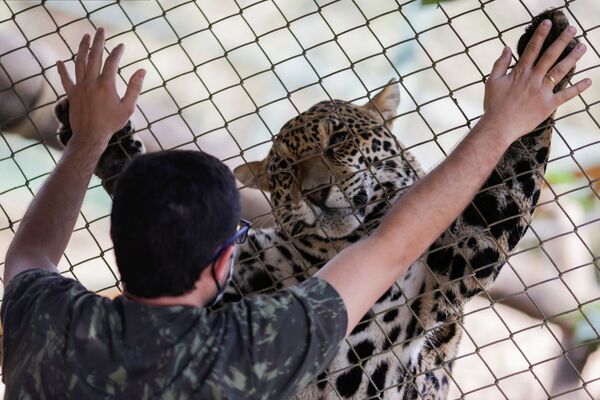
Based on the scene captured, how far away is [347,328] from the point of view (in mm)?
2703

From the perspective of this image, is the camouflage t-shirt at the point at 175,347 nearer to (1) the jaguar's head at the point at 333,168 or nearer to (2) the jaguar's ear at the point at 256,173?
(1) the jaguar's head at the point at 333,168

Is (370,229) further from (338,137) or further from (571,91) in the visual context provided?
(571,91)

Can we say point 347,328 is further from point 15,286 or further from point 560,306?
point 560,306

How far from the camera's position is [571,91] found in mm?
3119

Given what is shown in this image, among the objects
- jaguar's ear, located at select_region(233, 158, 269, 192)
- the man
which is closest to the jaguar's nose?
jaguar's ear, located at select_region(233, 158, 269, 192)

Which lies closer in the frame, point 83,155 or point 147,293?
point 147,293


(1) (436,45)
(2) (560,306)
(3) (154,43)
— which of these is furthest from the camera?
(1) (436,45)

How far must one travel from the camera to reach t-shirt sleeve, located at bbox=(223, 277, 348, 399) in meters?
2.56

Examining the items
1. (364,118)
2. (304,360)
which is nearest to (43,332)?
(304,360)

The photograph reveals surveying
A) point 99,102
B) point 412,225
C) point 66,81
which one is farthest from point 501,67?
point 66,81

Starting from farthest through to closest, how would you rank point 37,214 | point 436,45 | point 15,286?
point 436,45 < point 37,214 < point 15,286

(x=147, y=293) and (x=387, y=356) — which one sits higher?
(x=147, y=293)

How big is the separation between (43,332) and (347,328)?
0.75 metres

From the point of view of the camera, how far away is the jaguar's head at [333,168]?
4.55 metres
